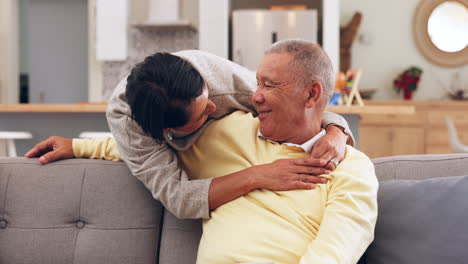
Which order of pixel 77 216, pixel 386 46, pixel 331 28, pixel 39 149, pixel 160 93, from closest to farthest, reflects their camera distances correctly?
pixel 160 93 → pixel 77 216 → pixel 39 149 → pixel 331 28 → pixel 386 46

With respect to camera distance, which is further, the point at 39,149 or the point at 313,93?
the point at 39,149

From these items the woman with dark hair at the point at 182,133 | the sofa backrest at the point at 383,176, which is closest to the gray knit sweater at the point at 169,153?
the woman with dark hair at the point at 182,133

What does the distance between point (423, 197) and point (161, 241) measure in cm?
80

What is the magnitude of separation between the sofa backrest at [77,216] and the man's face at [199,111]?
29cm

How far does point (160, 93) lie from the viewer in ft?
4.27

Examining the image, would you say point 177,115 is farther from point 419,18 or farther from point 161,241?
point 419,18

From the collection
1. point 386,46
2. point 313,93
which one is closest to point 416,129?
point 386,46

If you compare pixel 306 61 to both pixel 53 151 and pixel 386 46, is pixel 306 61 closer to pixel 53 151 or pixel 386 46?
pixel 53 151

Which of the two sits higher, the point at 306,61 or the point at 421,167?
the point at 306,61

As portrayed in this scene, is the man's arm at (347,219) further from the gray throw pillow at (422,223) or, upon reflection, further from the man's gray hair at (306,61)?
the man's gray hair at (306,61)

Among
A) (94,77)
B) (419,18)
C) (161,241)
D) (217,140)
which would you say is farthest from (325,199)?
(419,18)

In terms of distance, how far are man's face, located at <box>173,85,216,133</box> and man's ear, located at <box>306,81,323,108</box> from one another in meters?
0.29

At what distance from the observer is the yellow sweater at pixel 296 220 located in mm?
1316

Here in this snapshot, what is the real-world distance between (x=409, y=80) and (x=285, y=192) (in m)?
5.60
